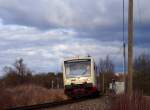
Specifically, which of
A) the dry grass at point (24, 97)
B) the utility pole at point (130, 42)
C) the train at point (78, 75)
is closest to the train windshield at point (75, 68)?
the train at point (78, 75)

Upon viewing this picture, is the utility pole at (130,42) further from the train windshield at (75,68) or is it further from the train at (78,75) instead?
the train windshield at (75,68)

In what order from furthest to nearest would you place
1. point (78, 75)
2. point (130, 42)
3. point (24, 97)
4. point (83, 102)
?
point (24, 97)
point (78, 75)
point (83, 102)
point (130, 42)

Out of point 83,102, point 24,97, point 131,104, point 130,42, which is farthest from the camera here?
point 24,97

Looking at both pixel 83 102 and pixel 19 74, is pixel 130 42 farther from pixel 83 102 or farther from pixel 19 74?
pixel 19 74

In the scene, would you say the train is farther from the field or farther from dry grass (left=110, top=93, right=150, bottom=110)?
dry grass (left=110, top=93, right=150, bottom=110)

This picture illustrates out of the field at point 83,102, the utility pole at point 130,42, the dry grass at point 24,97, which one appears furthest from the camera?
the dry grass at point 24,97

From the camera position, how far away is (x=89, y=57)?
3341 cm

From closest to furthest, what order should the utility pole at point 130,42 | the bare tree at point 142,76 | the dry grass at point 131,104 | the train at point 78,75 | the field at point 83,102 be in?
the dry grass at point 131,104, the field at point 83,102, the utility pole at point 130,42, the train at point 78,75, the bare tree at point 142,76

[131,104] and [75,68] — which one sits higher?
[75,68]

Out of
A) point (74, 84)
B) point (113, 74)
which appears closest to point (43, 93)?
point (74, 84)

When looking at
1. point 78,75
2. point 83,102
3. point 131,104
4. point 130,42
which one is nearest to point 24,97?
point 78,75

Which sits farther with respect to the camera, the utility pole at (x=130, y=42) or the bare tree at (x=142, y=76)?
the bare tree at (x=142, y=76)

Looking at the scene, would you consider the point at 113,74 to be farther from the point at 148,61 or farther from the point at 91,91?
the point at 91,91

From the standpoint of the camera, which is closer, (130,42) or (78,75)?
(130,42)
